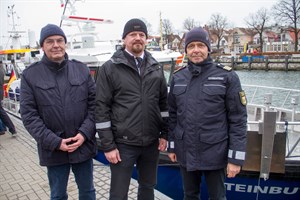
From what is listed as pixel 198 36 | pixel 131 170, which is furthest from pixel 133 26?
pixel 131 170

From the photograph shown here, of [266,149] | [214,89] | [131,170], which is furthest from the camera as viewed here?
[266,149]

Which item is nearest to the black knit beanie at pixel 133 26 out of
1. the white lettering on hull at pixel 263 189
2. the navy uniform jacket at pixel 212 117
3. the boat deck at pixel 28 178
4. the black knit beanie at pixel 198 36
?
the black knit beanie at pixel 198 36

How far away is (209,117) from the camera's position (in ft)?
8.13

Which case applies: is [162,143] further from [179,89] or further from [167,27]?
[167,27]

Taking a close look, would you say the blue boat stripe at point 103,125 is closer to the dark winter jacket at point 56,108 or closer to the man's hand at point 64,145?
the dark winter jacket at point 56,108

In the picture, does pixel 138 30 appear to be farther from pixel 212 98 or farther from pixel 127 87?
pixel 212 98

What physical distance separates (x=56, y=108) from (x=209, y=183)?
5.14 feet

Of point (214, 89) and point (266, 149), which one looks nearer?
point (214, 89)

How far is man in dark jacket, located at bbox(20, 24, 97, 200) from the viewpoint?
2.52m

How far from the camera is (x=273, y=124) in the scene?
3.05 m

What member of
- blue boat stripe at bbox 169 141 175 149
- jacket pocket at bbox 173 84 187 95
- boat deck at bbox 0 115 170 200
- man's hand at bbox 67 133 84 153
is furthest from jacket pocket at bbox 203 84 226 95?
boat deck at bbox 0 115 170 200

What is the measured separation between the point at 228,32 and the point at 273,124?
84.0 meters

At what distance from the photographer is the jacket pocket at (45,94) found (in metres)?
2.54

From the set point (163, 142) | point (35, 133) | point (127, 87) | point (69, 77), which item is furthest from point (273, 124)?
point (35, 133)
